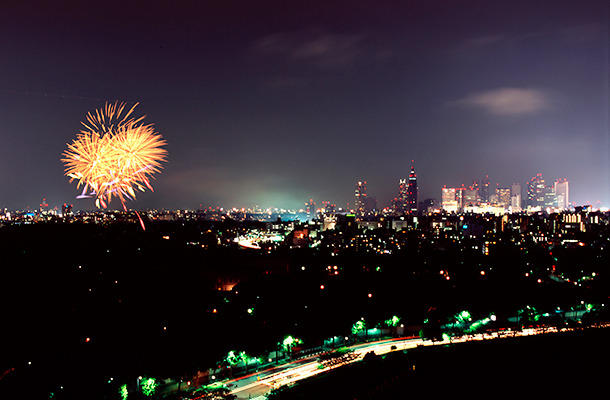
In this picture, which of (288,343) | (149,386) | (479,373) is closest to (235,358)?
(288,343)

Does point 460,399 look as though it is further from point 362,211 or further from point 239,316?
point 362,211

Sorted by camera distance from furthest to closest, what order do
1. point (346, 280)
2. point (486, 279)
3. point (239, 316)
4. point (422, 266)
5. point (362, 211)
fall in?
point (362, 211) → point (422, 266) → point (486, 279) → point (346, 280) → point (239, 316)

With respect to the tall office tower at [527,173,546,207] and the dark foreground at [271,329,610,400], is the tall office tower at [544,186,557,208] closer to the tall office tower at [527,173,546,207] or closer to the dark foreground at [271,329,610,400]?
the tall office tower at [527,173,546,207]

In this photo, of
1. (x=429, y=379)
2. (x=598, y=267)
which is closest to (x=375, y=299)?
(x=429, y=379)

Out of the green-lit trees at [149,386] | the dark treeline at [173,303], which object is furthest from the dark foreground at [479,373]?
the green-lit trees at [149,386]

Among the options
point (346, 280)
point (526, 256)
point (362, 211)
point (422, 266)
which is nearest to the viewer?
point (346, 280)

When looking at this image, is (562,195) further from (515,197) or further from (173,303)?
(173,303)
